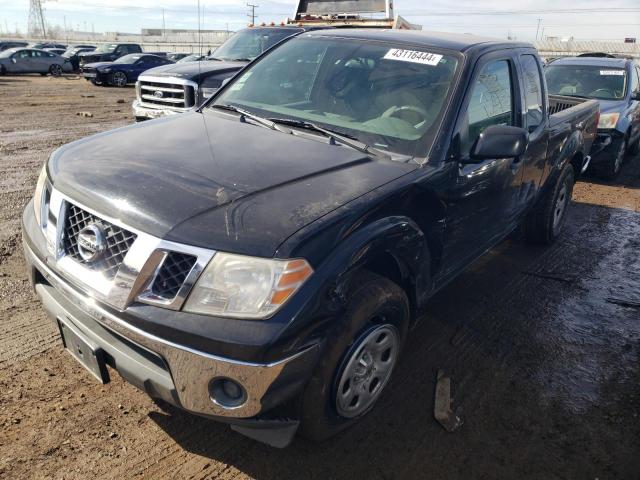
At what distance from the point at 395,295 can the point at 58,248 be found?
1587 millimetres

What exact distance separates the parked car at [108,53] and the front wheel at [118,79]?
20.6 feet

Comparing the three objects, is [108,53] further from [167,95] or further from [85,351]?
[85,351]

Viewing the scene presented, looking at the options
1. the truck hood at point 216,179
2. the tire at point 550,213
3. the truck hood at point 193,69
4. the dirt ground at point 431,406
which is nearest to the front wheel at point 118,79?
the truck hood at point 193,69

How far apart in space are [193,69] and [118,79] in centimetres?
1518

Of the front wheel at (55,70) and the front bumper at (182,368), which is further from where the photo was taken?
the front wheel at (55,70)

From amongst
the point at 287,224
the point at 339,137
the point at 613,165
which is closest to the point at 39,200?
the point at 287,224

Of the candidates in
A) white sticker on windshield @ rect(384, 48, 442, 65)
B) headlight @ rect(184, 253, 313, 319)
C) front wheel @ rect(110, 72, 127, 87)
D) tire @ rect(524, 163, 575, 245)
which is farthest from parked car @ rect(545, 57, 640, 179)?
front wheel @ rect(110, 72, 127, 87)

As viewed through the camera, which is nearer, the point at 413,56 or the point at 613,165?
the point at 413,56

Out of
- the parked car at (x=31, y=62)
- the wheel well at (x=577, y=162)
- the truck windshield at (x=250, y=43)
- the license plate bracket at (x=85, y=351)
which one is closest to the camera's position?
the license plate bracket at (x=85, y=351)

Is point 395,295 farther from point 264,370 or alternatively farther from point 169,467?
point 169,467

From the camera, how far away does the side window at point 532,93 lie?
3936 millimetres

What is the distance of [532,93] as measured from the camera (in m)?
4.07

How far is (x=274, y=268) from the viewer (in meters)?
1.95

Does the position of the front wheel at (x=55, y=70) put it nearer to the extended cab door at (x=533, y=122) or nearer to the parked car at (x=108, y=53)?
the parked car at (x=108, y=53)
